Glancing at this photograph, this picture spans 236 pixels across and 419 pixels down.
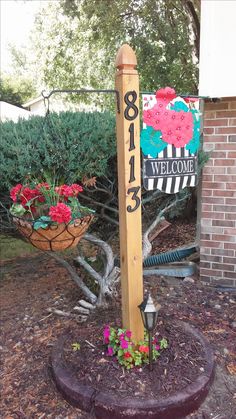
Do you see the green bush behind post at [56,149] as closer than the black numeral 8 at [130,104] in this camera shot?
No

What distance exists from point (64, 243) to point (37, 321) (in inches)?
52.0

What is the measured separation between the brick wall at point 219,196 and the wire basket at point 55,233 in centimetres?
175

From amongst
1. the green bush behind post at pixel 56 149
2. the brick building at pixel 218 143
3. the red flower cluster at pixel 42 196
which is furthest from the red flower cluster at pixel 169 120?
the red flower cluster at pixel 42 196

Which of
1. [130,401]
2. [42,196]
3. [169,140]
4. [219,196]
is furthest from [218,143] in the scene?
[130,401]

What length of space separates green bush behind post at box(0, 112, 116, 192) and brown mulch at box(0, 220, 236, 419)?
3.83ft

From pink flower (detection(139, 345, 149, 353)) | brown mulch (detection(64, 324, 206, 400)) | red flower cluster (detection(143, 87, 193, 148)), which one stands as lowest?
brown mulch (detection(64, 324, 206, 400))

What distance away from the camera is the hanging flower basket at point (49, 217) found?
1.89m

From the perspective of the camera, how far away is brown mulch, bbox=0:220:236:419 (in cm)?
213

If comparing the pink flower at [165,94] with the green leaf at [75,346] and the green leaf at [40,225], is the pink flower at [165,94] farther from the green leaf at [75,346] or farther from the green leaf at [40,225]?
the green leaf at [75,346]

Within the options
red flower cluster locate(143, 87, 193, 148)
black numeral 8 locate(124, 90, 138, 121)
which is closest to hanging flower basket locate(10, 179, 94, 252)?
black numeral 8 locate(124, 90, 138, 121)

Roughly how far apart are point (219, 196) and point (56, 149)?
1.69 meters

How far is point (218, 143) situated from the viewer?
3.32 meters

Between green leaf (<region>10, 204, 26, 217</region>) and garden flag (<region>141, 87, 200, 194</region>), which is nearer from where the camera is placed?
green leaf (<region>10, 204, 26, 217</region>)

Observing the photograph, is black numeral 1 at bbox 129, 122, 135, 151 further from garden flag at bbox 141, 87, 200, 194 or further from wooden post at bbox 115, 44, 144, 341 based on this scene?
garden flag at bbox 141, 87, 200, 194
